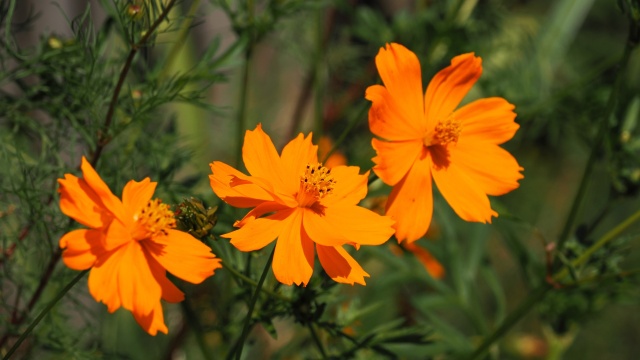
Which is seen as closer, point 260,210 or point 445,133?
point 260,210

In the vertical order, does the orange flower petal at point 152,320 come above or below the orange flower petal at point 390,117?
below

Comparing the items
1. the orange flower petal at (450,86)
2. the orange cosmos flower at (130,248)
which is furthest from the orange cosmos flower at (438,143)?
the orange cosmos flower at (130,248)

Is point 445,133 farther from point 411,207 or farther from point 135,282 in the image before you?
point 135,282

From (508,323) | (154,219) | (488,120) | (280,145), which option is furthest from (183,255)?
(280,145)

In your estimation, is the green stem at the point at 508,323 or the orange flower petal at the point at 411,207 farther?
the green stem at the point at 508,323

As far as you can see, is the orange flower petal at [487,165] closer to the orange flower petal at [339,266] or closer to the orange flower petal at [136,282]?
the orange flower petal at [339,266]
